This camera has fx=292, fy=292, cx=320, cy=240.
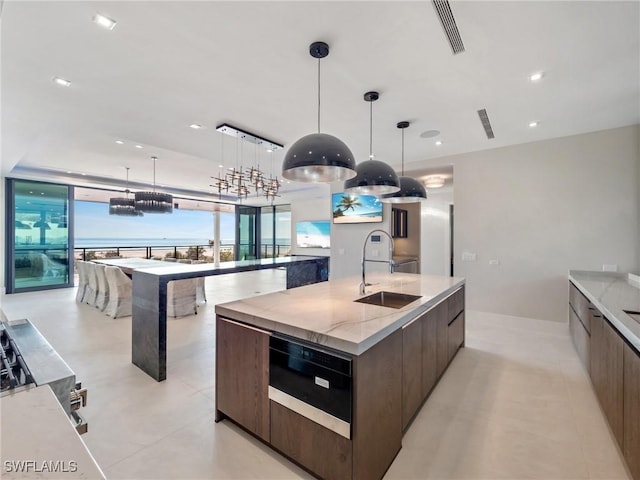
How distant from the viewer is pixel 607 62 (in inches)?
99.8

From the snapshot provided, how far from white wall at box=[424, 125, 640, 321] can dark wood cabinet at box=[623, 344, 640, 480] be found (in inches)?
126

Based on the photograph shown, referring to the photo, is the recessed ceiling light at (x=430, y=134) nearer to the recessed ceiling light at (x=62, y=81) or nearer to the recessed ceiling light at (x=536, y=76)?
the recessed ceiling light at (x=536, y=76)

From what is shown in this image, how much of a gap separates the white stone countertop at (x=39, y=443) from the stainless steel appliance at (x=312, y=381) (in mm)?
1063

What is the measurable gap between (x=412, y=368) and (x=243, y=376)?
1167mm

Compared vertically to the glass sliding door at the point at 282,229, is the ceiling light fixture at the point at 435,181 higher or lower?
higher

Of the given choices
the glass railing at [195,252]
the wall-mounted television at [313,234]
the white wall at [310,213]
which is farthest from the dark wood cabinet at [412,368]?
the glass railing at [195,252]

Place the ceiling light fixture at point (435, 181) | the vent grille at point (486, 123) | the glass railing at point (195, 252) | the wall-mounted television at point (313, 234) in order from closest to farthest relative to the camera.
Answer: the vent grille at point (486, 123) < the ceiling light fixture at point (435, 181) < the wall-mounted television at point (313, 234) < the glass railing at point (195, 252)

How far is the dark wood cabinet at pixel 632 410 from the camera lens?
1.53 m

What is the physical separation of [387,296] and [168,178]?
6.97 metres

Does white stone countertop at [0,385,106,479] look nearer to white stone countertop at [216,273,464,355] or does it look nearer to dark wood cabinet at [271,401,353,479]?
white stone countertop at [216,273,464,355]

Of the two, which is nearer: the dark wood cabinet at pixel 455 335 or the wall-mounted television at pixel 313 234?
the dark wood cabinet at pixel 455 335

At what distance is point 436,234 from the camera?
7812 mm

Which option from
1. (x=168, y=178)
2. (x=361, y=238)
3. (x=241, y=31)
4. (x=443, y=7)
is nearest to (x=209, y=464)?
(x=241, y=31)

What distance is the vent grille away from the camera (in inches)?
139
